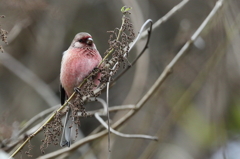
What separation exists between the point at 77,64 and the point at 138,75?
3.86 feet

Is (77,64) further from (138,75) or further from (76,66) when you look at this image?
(138,75)

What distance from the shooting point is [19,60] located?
22.1ft

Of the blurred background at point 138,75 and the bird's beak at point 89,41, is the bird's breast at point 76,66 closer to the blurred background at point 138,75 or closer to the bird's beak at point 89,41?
the bird's beak at point 89,41

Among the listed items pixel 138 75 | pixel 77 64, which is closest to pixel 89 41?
pixel 77 64

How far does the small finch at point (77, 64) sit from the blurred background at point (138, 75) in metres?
0.57

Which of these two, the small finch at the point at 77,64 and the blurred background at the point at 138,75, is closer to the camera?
the small finch at the point at 77,64

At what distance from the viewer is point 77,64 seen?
401 cm

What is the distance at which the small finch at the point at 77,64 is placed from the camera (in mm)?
3889

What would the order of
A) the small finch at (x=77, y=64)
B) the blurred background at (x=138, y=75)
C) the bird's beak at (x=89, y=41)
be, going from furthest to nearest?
the blurred background at (x=138, y=75), the bird's beak at (x=89, y=41), the small finch at (x=77, y=64)

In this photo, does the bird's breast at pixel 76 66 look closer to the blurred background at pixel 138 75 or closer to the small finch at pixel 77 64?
the small finch at pixel 77 64

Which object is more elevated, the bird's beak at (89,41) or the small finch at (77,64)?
the bird's beak at (89,41)

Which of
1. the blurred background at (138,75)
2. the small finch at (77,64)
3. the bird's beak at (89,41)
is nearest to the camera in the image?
the small finch at (77,64)

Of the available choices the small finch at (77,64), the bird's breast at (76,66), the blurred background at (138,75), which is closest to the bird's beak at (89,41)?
the small finch at (77,64)

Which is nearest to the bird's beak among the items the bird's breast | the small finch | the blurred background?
the small finch
